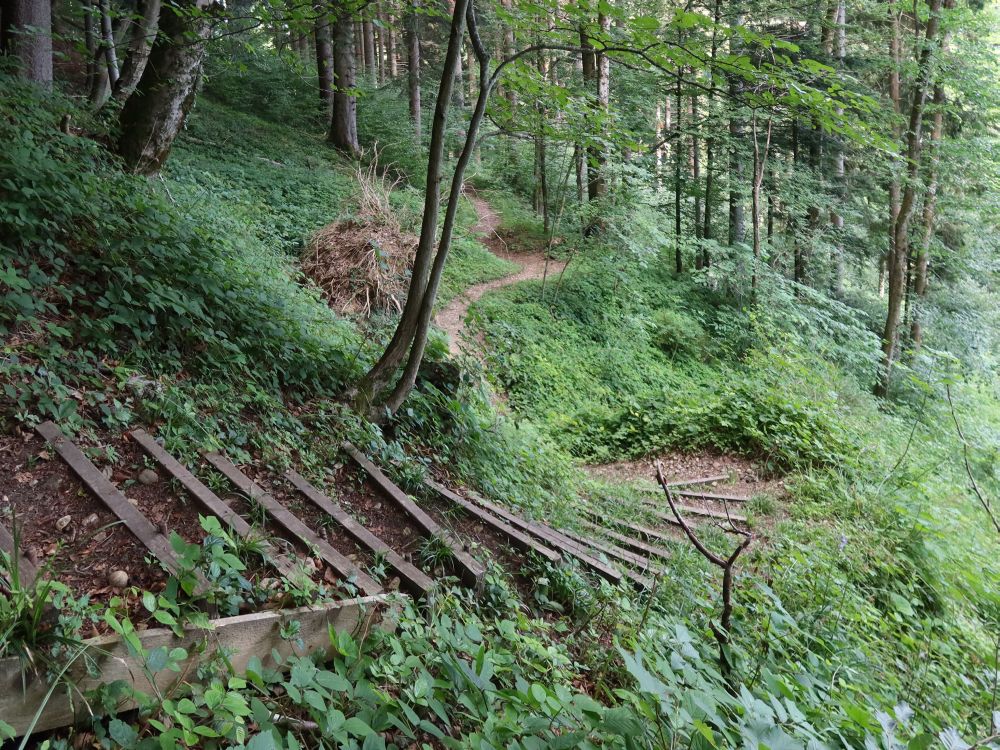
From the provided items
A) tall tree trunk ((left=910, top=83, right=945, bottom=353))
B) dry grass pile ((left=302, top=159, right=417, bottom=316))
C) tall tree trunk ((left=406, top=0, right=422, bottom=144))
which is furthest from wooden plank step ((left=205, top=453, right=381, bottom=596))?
tall tree trunk ((left=406, top=0, right=422, bottom=144))

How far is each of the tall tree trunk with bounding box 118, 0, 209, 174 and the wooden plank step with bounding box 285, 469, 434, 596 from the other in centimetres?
463

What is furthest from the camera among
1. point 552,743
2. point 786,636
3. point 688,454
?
point 688,454

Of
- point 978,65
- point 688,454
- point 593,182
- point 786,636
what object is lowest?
point 688,454

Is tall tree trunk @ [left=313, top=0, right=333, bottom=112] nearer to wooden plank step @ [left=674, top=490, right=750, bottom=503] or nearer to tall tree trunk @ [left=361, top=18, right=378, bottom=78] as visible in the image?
tall tree trunk @ [left=361, top=18, right=378, bottom=78]

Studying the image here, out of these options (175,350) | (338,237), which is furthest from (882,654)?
(338,237)

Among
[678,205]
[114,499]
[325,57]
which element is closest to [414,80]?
[325,57]

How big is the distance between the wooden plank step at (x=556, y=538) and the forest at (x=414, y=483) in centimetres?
4

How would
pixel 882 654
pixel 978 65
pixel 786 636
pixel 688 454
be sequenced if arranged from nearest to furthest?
pixel 786 636 → pixel 882 654 → pixel 688 454 → pixel 978 65

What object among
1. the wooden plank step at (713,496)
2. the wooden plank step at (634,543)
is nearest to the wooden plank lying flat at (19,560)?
the wooden plank step at (634,543)

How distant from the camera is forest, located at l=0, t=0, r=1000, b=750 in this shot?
2197 mm

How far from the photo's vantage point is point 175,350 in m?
4.15

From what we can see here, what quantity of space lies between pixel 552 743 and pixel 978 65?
54.9ft

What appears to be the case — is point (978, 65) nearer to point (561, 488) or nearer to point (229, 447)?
point (561, 488)

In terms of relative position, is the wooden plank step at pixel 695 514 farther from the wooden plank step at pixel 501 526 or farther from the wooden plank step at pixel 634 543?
the wooden plank step at pixel 501 526
